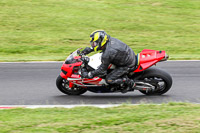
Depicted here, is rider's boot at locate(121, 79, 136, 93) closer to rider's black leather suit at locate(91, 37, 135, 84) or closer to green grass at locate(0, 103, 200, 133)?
rider's black leather suit at locate(91, 37, 135, 84)

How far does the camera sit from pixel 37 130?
533cm

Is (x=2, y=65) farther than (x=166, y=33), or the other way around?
(x=166, y=33)

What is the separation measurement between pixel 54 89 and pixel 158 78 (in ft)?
9.09

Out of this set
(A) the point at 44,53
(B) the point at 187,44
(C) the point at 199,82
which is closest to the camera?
(C) the point at 199,82

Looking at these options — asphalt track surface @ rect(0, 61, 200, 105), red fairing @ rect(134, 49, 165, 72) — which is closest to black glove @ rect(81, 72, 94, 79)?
asphalt track surface @ rect(0, 61, 200, 105)

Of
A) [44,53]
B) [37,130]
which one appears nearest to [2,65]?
[44,53]

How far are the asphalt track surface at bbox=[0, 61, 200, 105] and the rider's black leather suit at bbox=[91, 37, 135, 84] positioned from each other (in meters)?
0.60

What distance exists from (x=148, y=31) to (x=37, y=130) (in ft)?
44.0

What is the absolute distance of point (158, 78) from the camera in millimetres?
8227

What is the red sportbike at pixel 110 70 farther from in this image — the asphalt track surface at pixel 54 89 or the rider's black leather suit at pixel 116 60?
the asphalt track surface at pixel 54 89

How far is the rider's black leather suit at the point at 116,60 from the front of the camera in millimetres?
7750

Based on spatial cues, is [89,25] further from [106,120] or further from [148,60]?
[106,120]

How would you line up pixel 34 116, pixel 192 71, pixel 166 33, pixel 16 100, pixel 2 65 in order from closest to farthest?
pixel 34 116 < pixel 16 100 < pixel 192 71 < pixel 2 65 < pixel 166 33

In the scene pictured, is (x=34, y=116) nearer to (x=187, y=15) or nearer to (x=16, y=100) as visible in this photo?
(x=16, y=100)
